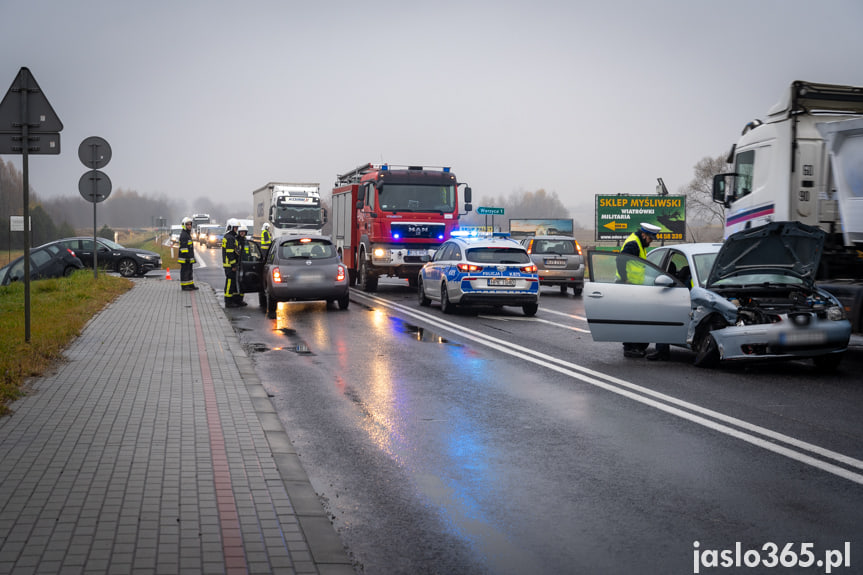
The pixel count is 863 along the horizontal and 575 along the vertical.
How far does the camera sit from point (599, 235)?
145ft

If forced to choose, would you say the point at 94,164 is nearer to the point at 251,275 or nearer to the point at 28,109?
the point at 251,275

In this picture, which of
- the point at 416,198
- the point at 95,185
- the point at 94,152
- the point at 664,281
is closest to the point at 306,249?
the point at 95,185

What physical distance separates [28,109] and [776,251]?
9.64 metres

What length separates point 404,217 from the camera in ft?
82.9

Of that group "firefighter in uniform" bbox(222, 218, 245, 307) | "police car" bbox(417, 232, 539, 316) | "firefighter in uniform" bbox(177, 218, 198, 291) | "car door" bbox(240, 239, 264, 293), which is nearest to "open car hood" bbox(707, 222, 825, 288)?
"police car" bbox(417, 232, 539, 316)

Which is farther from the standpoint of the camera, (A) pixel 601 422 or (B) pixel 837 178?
(B) pixel 837 178

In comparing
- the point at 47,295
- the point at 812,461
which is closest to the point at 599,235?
the point at 47,295

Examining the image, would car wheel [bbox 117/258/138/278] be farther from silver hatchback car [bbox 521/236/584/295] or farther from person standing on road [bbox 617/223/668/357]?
person standing on road [bbox 617/223/668/357]

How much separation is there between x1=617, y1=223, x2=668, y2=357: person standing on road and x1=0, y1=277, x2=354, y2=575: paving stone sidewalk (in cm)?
494

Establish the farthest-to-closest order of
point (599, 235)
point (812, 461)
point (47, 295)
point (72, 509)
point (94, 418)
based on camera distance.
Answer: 1. point (599, 235)
2. point (47, 295)
3. point (94, 418)
4. point (812, 461)
5. point (72, 509)

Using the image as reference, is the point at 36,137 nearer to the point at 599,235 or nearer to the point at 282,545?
the point at 282,545

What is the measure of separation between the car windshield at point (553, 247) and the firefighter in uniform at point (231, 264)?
29.6ft

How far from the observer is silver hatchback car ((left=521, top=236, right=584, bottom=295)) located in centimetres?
2595

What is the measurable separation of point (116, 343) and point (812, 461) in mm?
9656
